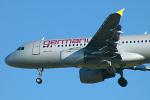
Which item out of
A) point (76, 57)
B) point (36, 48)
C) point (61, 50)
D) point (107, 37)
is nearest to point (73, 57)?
point (76, 57)

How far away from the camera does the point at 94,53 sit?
1412 inches

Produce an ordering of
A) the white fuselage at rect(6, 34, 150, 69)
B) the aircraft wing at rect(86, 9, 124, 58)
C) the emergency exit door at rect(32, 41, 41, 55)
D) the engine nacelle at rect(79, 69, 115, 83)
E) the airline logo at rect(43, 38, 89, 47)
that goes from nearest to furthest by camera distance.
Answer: the aircraft wing at rect(86, 9, 124, 58), the white fuselage at rect(6, 34, 150, 69), the airline logo at rect(43, 38, 89, 47), the emergency exit door at rect(32, 41, 41, 55), the engine nacelle at rect(79, 69, 115, 83)

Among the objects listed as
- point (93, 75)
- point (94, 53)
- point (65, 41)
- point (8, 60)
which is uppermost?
point (65, 41)

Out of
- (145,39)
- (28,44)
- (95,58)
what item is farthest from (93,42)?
(28,44)

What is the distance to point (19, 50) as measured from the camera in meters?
40.3

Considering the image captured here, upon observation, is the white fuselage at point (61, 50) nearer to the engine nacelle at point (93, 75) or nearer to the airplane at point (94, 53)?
the airplane at point (94, 53)

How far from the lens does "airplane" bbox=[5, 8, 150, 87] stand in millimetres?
35438

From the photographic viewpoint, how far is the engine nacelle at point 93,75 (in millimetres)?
39469

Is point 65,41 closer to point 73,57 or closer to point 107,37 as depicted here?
point 73,57

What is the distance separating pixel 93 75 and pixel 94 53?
4.17 metres

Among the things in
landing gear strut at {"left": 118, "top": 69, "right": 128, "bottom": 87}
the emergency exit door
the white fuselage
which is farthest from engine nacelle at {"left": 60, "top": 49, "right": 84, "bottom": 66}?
landing gear strut at {"left": 118, "top": 69, "right": 128, "bottom": 87}

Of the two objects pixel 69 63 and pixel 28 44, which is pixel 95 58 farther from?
pixel 28 44

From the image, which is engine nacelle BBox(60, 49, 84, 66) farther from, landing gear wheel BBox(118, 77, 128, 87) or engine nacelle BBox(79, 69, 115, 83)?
landing gear wheel BBox(118, 77, 128, 87)

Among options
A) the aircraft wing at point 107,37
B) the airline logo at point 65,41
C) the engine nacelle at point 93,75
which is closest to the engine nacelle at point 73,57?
the aircraft wing at point 107,37
